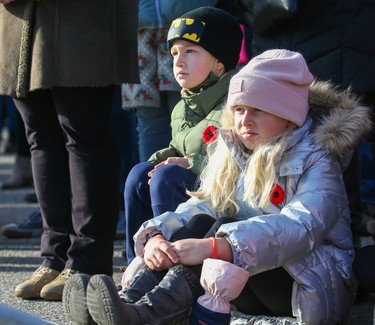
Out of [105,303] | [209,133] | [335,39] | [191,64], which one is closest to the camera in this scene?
[105,303]

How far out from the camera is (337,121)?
3.54 metres

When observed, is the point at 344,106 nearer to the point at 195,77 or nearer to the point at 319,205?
the point at 319,205

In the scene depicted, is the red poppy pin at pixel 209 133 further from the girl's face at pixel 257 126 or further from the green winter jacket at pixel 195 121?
the girl's face at pixel 257 126

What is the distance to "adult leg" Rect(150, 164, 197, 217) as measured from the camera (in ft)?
12.6

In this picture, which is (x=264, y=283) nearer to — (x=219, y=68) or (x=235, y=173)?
(x=235, y=173)

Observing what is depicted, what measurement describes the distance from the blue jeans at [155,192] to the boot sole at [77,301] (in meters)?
0.66

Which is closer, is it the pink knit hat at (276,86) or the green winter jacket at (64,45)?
the pink knit hat at (276,86)

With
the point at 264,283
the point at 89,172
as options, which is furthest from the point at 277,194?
the point at 89,172

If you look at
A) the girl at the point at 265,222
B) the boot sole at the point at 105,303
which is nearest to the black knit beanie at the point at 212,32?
the girl at the point at 265,222

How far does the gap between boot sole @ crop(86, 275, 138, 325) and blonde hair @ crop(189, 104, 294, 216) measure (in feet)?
2.16

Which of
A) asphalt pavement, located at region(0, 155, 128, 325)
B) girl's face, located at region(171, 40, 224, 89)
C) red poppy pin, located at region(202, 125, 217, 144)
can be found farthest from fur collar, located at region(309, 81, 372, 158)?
asphalt pavement, located at region(0, 155, 128, 325)

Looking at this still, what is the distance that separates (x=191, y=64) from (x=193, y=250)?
1061 millimetres

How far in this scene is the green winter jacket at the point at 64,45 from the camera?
4.08 metres

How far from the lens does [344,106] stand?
3.62m
